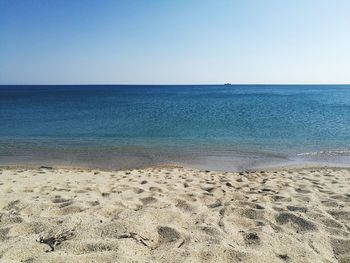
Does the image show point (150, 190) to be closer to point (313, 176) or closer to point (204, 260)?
point (204, 260)

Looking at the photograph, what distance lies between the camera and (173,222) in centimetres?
474

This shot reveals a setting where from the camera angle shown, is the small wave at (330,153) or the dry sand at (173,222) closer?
the dry sand at (173,222)

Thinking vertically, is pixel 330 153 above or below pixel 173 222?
below

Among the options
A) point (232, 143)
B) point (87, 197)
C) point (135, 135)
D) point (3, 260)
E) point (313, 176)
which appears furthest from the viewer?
point (135, 135)

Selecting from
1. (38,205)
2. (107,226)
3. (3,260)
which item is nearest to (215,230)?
(107,226)

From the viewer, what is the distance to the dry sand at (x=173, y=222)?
3.69m

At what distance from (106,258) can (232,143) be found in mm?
13883

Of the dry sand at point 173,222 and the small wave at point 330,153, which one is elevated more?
the dry sand at point 173,222

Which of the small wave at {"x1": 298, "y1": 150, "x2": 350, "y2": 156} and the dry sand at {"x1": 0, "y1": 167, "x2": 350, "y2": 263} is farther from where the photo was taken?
the small wave at {"x1": 298, "y1": 150, "x2": 350, "y2": 156}

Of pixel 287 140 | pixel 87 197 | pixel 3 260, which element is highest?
pixel 3 260

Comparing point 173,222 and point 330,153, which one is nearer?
point 173,222

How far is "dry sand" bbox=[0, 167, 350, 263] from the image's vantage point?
3.69 metres

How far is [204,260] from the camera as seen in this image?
3.56m

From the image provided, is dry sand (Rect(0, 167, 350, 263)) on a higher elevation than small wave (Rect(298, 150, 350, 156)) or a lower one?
higher
